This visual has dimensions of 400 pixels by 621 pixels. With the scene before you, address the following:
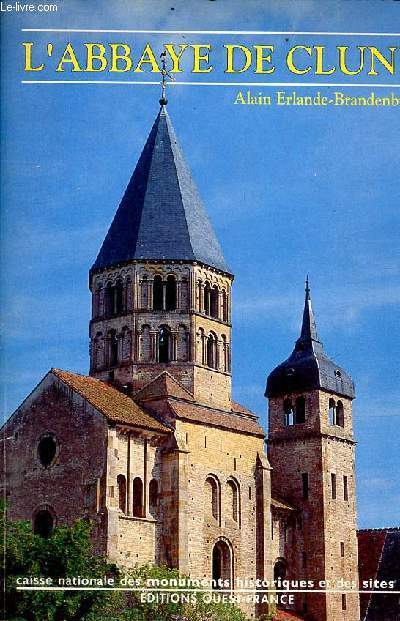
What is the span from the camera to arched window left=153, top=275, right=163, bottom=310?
4266cm

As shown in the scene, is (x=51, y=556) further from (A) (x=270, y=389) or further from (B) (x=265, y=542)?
(A) (x=270, y=389)

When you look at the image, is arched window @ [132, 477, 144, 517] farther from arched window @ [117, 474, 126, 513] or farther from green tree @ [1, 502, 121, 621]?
green tree @ [1, 502, 121, 621]

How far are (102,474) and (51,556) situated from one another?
596 centimetres

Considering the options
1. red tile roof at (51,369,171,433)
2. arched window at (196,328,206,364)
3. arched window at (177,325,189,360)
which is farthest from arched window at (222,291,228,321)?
red tile roof at (51,369,171,433)

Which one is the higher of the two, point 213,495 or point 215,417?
point 215,417

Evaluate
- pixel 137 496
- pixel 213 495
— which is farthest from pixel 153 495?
pixel 213 495

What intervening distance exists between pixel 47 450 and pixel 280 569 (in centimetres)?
1200

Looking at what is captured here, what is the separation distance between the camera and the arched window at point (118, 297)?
4309cm

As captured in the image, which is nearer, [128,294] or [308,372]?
[128,294]

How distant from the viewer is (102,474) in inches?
1464

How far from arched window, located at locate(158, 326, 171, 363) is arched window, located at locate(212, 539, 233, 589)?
6745 millimetres

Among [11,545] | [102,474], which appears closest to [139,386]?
[102,474]

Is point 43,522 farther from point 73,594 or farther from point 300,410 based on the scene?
point 300,410

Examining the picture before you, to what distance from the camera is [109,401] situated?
39562 mm
